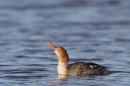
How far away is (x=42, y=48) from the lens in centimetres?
1967

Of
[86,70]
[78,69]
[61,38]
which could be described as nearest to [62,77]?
[78,69]

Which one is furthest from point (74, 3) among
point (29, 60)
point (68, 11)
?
point (29, 60)

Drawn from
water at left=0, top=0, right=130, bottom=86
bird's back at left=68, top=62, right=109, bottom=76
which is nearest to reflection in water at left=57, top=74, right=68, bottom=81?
water at left=0, top=0, right=130, bottom=86

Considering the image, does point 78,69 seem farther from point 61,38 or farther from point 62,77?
point 61,38

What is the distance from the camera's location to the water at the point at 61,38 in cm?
1455

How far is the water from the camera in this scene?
14.6 m

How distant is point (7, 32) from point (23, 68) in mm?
7877

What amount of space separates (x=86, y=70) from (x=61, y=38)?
23.0 feet

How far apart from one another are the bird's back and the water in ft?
0.98

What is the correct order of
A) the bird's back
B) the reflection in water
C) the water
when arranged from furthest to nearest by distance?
1. the bird's back
2. the water
3. the reflection in water

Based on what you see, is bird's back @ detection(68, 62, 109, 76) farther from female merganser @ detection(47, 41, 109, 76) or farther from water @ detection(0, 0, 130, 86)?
water @ detection(0, 0, 130, 86)

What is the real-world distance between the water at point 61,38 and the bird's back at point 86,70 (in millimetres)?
300

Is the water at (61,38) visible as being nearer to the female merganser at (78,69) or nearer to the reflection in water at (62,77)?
the reflection in water at (62,77)

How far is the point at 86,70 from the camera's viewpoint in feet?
49.0
